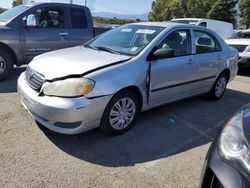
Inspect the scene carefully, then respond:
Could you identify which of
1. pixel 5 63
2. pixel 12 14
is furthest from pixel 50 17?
pixel 5 63

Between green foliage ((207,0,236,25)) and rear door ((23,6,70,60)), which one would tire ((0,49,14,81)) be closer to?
rear door ((23,6,70,60))

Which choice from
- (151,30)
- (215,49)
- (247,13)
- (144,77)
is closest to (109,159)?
(144,77)

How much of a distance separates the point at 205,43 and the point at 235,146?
393cm

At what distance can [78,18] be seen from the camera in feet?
24.9

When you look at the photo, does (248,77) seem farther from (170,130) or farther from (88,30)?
(170,130)

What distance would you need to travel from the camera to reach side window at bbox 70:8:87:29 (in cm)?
750

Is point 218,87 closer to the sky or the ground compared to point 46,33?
closer to the ground

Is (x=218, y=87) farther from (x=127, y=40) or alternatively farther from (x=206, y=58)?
(x=127, y=40)

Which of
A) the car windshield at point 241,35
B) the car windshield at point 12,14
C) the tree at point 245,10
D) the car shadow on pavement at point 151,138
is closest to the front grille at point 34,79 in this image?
the car shadow on pavement at point 151,138

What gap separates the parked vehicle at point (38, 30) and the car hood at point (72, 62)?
2.53 meters

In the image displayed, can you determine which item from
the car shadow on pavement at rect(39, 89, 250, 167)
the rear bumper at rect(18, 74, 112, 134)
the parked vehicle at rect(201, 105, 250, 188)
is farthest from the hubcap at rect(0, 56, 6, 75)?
the parked vehicle at rect(201, 105, 250, 188)

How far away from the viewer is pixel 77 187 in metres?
2.89

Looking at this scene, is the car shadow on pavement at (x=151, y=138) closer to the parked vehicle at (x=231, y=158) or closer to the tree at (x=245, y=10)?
the parked vehicle at (x=231, y=158)

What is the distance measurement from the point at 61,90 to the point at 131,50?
135 cm
